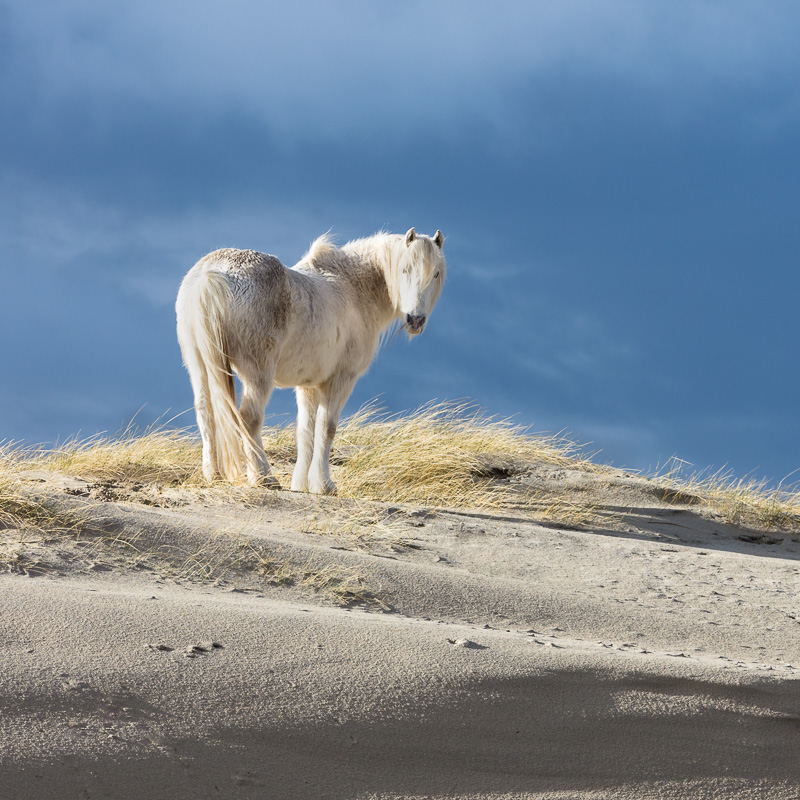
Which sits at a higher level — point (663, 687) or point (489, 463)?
point (489, 463)

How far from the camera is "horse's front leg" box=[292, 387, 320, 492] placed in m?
7.53

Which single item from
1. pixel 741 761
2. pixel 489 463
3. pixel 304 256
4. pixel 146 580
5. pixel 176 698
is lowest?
pixel 741 761

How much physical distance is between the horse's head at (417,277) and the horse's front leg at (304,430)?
1.07m

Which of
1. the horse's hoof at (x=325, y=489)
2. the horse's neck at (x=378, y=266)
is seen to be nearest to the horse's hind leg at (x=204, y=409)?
the horse's hoof at (x=325, y=489)

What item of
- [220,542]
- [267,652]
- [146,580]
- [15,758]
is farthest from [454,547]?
[15,758]

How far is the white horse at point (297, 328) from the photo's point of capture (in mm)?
6516

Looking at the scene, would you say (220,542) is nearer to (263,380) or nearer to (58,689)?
(58,689)

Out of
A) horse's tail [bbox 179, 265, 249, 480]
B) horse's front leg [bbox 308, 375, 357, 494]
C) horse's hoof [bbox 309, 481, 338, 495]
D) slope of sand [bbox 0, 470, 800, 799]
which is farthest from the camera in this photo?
horse's front leg [bbox 308, 375, 357, 494]

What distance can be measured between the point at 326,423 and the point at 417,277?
148 cm

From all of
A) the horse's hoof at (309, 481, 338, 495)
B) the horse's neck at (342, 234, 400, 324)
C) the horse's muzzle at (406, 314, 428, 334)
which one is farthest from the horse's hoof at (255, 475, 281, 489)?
the horse's neck at (342, 234, 400, 324)

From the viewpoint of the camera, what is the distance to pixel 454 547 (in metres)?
5.65

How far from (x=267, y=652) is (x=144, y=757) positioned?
2.11ft

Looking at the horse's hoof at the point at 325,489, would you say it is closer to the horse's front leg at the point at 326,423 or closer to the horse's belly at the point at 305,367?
the horse's front leg at the point at 326,423

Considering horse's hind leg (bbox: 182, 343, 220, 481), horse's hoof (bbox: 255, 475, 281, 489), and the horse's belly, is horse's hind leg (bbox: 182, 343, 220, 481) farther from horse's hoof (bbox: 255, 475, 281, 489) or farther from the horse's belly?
the horse's belly
